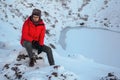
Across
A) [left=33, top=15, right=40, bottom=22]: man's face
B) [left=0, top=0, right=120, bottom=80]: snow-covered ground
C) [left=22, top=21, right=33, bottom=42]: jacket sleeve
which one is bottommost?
[left=0, top=0, right=120, bottom=80]: snow-covered ground

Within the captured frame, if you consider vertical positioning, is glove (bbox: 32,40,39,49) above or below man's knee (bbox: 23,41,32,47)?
below

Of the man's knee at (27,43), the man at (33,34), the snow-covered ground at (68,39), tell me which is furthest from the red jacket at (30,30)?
the snow-covered ground at (68,39)

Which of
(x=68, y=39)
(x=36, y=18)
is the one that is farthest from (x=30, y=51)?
(x=68, y=39)

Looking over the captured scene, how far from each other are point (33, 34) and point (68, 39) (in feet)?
38.8

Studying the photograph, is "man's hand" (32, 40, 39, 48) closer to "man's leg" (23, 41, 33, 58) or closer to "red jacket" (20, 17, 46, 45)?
"red jacket" (20, 17, 46, 45)

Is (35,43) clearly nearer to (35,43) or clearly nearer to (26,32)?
(35,43)

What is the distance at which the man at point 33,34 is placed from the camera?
28.2 feet

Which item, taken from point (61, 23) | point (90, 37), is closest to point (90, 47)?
point (90, 37)

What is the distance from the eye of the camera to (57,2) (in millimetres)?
26953

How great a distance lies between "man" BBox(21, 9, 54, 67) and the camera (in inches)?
338

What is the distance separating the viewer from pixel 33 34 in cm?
883

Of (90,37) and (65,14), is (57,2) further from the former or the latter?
(90,37)

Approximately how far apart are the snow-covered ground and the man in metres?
0.42

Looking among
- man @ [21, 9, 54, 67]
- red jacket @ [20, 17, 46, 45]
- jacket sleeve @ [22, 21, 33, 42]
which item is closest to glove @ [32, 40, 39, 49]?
man @ [21, 9, 54, 67]
